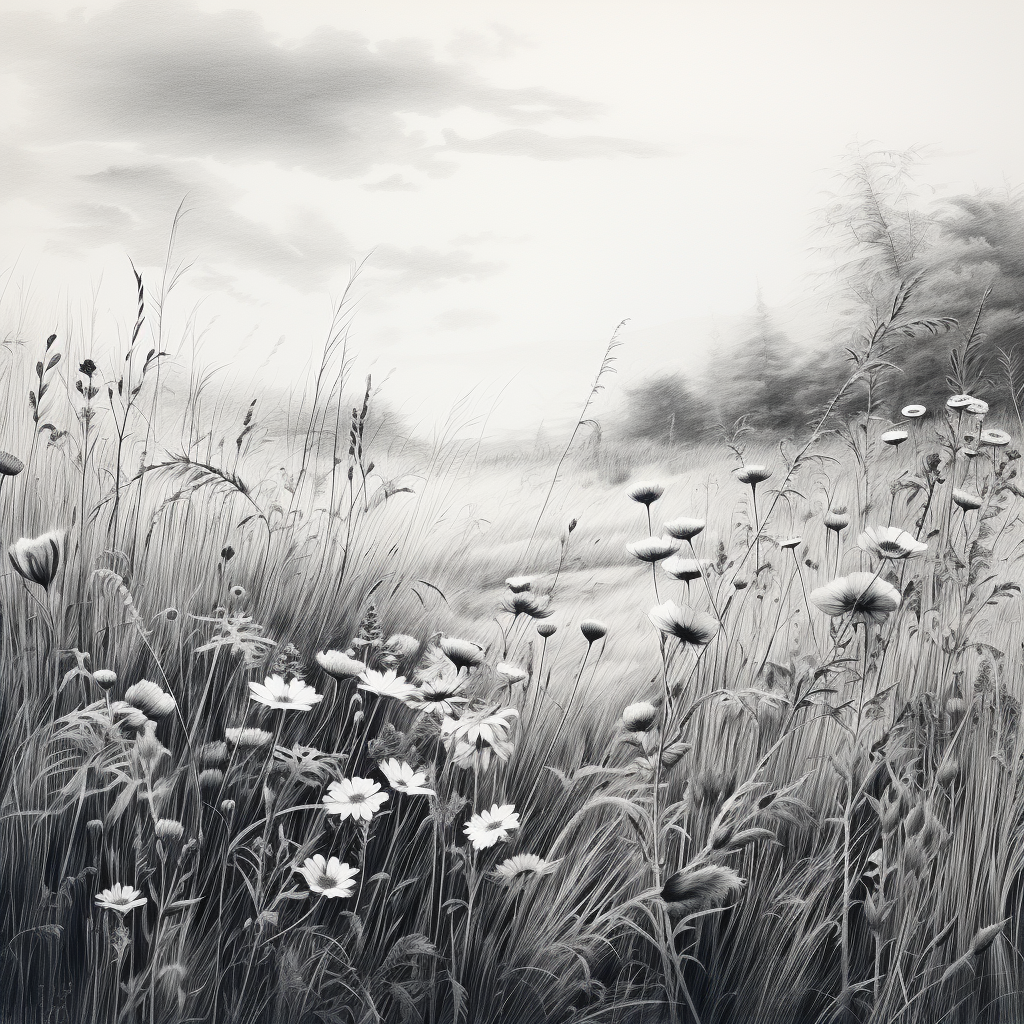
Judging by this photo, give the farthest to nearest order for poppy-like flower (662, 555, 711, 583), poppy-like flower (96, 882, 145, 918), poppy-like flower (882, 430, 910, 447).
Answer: poppy-like flower (882, 430, 910, 447), poppy-like flower (662, 555, 711, 583), poppy-like flower (96, 882, 145, 918)

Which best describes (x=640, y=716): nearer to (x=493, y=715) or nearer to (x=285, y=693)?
(x=493, y=715)

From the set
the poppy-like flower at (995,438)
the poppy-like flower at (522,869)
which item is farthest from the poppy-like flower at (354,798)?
the poppy-like flower at (995,438)

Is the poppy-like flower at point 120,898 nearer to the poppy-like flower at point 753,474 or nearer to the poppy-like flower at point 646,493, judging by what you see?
the poppy-like flower at point 646,493

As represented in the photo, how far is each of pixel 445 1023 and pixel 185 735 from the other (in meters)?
0.76

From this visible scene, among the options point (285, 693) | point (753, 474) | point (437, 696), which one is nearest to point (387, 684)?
point (437, 696)

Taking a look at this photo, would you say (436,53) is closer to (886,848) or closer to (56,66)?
(56,66)

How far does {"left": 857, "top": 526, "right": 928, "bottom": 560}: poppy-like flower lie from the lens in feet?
4.68

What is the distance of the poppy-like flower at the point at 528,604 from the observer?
4.94ft

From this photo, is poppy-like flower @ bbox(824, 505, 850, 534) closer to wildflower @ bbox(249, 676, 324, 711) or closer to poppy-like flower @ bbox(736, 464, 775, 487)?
poppy-like flower @ bbox(736, 464, 775, 487)

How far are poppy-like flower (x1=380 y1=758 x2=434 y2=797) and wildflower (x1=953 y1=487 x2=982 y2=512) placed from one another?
1.29 meters

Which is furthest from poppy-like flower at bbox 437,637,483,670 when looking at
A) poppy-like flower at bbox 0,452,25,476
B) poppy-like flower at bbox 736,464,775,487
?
poppy-like flower at bbox 0,452,25,476

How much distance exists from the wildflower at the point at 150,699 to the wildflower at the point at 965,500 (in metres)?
1.73

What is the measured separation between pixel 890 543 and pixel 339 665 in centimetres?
114

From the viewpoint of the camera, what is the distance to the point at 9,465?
1546 millimetres
